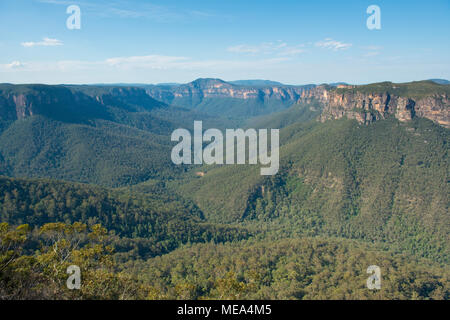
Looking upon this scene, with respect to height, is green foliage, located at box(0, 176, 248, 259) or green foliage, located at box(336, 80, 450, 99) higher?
green foliage, located at box(336, 80, 450, 99)

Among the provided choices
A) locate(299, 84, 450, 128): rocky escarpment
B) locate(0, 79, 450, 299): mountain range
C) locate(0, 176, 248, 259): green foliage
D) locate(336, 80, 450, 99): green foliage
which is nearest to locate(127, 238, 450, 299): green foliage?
locate(0, 79, 450, 299): mountain range

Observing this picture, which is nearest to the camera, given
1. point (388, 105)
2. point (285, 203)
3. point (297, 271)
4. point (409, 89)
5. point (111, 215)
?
point (297, 271)

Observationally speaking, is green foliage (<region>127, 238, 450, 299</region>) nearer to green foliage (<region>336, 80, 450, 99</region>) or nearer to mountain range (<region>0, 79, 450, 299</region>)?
mountain range (<region>0, 79, 450, 299</region>)

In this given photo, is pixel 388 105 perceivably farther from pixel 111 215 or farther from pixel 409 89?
pixel 111 215

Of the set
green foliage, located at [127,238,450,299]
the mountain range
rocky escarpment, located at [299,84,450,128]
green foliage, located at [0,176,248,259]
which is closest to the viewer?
green foliage, located at [127,238,450,299]

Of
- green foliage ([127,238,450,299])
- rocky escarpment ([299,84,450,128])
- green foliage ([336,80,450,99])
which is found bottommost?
green foliage ([127,238,450,299])

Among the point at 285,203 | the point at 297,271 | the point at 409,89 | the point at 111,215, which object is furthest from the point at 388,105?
the point at 111,215

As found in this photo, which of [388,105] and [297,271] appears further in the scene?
[388,105]

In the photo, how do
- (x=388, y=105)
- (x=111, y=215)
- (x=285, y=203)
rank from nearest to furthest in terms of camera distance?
(x=111, y=215) < (x=285, y=203) < (x=388, y=105)
